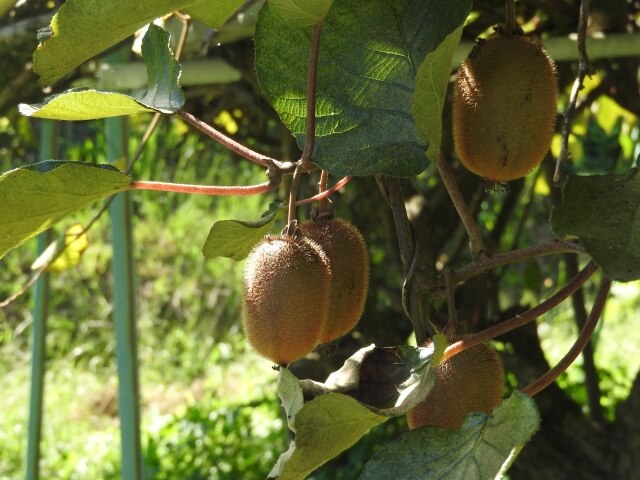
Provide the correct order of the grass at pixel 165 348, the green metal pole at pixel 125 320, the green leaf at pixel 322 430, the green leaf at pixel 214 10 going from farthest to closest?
the grass at pixel 165 348, the green metal pole at pixel 125 320, the green leaf at pixel 214 10, the green leaf at pixel 322 430

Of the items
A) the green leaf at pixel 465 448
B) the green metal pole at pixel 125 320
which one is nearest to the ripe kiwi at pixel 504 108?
the green leaf at pixel 465 448

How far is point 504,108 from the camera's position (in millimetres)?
409

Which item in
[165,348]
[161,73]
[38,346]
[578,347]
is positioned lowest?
[165,348]

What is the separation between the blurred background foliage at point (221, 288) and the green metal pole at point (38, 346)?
0.20 ft

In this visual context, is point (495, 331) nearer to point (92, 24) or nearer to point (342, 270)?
point (342, 270)

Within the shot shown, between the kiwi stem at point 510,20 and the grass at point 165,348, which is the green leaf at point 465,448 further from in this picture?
the grass at point 165,348

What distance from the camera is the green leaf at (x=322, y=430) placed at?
0.35 m

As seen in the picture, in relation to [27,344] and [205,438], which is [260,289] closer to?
[205,438]

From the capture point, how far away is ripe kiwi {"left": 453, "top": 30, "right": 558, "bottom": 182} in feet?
1.35

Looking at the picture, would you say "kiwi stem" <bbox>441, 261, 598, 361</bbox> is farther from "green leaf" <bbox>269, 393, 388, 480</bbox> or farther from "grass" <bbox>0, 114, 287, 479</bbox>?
"grass" <bbox>0, 114, 287, 479</bbox>

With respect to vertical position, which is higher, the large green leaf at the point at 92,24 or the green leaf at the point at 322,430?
the large green leaf at the point at 92,24

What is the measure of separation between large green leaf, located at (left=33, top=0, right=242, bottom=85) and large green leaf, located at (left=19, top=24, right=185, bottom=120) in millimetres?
21

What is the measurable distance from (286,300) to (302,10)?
12cm

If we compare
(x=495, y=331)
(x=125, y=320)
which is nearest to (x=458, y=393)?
(x=495, y=331)
